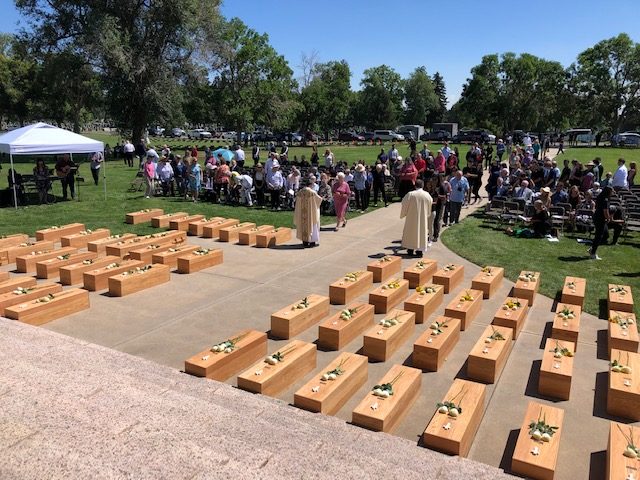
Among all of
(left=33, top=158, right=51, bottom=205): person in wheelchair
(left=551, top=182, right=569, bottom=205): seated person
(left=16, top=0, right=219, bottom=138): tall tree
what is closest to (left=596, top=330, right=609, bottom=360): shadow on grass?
(left=551, top=182, right=569, bottom=205): seated person

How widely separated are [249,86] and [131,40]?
20157mm

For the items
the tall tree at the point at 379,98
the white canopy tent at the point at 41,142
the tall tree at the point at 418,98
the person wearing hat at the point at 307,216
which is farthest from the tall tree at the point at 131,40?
the tall tree at the point at 418,98

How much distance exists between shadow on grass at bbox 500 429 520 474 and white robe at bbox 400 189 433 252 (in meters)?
6.62

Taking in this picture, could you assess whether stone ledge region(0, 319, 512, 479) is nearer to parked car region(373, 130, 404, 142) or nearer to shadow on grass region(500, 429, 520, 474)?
shadow on grass region(500, 429, 520, 474)

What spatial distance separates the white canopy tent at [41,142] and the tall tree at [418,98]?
276 feet

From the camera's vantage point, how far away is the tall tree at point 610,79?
6266 cm

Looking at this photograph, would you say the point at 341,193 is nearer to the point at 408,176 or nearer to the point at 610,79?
the point at 408,176

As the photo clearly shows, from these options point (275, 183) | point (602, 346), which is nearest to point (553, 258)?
point (602, 346)

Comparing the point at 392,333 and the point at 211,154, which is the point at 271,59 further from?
the point at 392,333

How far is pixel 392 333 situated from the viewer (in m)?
6.62

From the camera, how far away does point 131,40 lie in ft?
111

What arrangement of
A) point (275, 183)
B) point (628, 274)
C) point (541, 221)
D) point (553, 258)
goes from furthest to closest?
point (275, 183), point (541, 221), point (553, 258), point (628, 274)

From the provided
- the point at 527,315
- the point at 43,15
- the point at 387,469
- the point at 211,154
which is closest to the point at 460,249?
the point at 527,315

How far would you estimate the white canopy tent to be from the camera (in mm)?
14797
